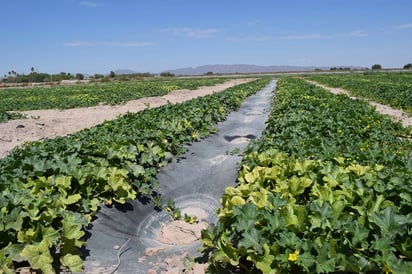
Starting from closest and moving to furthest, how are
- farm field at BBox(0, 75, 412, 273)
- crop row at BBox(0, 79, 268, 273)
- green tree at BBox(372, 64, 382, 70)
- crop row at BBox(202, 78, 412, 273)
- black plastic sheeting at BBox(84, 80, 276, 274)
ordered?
crop row at BBox(202, 78, 412, 273) → farm field at BBox(0, 75, 412, 273) → crop row at BBox(0, 79, 268, 273) → black plastic sheeting at BBox(84, 80, 276, 274) → green tree at BBox(372, 64, 382, 70)

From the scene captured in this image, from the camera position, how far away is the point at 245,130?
11.0 metres

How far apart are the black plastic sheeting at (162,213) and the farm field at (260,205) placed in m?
0.19

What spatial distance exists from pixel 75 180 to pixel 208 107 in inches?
310

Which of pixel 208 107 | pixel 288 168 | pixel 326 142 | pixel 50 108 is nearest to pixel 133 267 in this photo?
pixel 288 168

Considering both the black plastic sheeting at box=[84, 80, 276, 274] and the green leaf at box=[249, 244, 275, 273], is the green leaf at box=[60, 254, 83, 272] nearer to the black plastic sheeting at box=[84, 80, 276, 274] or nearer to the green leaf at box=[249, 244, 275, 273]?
the black plastic sheeting at box=[84, 80, 276, 274]

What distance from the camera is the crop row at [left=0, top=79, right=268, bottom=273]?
3164mm

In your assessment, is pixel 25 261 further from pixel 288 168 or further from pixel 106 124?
pixel 106 124

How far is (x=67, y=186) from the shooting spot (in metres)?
4.00

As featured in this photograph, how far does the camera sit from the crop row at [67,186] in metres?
3.16

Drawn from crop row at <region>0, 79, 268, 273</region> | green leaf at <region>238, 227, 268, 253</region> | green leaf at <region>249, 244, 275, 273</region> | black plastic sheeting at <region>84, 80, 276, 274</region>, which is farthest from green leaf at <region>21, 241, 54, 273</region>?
green leaf at <region>249, 244, 275, 273</region>

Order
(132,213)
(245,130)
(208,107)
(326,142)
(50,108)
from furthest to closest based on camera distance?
1. (50,108)
2. (208,107)
3. (245,130)
4. (326,142)
5. (132,213)

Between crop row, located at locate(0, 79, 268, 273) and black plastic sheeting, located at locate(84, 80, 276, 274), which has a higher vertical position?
crop row, located at locate(0, 79, 268, 273)

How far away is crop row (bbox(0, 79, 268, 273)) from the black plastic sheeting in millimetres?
196

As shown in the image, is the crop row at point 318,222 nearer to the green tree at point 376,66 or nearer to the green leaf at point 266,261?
the green leaf at point 266,261
